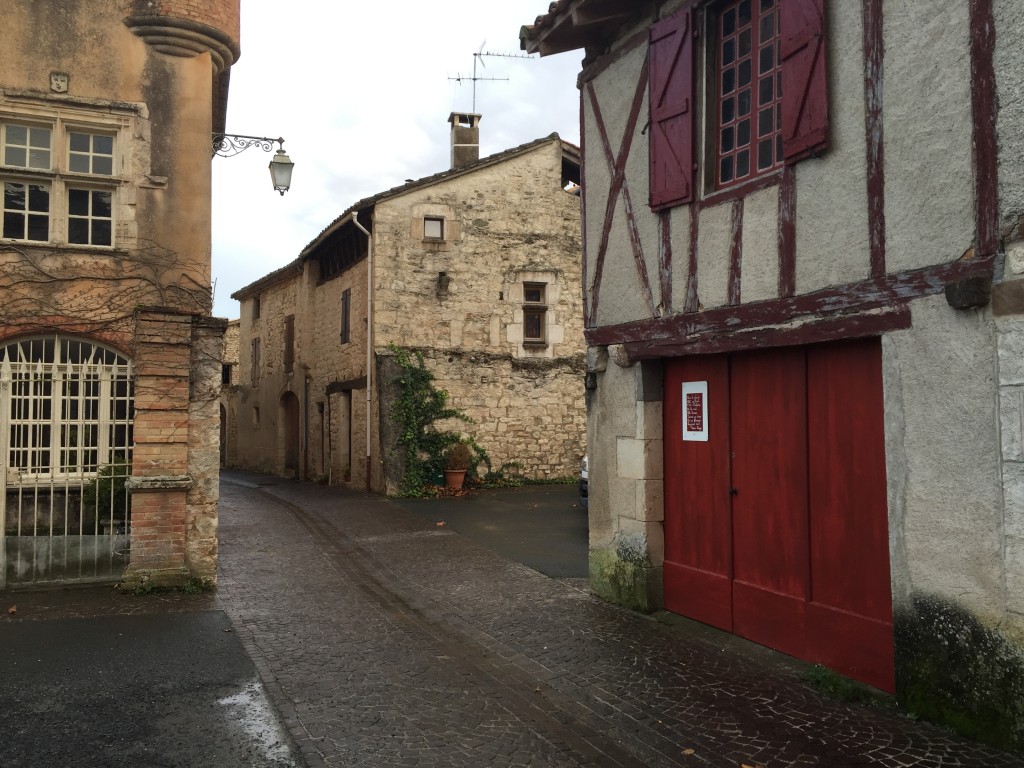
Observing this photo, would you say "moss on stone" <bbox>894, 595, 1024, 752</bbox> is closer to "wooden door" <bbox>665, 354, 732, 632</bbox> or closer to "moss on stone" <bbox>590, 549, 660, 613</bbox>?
"wooden door" <bbox>665, 354, 732, 632</bbox>

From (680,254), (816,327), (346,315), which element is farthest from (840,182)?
(346,315)

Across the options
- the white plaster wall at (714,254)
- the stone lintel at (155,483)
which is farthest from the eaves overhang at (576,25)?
the stone lintel at (155,483)

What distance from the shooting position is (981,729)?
14.0ft

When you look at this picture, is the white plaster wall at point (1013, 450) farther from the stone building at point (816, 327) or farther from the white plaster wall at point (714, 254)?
the white plaster wall at point (714, 254)

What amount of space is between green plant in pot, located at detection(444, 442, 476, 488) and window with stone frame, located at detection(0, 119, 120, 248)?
9791 millimetres

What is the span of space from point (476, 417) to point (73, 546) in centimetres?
1045

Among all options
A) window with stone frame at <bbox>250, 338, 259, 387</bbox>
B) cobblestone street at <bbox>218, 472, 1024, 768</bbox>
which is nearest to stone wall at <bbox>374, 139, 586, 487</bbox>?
cobblestone street at <bbox>218, 472, 1024, 768</bbox>

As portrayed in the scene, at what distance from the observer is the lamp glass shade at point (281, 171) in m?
10.6

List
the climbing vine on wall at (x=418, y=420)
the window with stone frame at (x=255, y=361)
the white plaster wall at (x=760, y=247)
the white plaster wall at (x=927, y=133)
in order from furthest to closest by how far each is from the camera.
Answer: the window with stone frame at (x=255, y=361)
the climbing vine on wall at (x=418, y=420)
the white plaster wall at (x=760, y=247)
the white plaster wall at (x=927, y=133)

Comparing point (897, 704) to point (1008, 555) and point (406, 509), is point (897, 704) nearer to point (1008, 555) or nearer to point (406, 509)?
point (1008, 555)

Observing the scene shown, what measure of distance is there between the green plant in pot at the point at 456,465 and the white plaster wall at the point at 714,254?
1135 centimetres

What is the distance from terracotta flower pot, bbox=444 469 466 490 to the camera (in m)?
17.1

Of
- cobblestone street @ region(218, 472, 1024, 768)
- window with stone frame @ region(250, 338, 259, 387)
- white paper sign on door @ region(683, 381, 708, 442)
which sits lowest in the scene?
cobblestone street @ region(218, 472, 1024, 768)

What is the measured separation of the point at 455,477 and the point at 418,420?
142 centimetres
